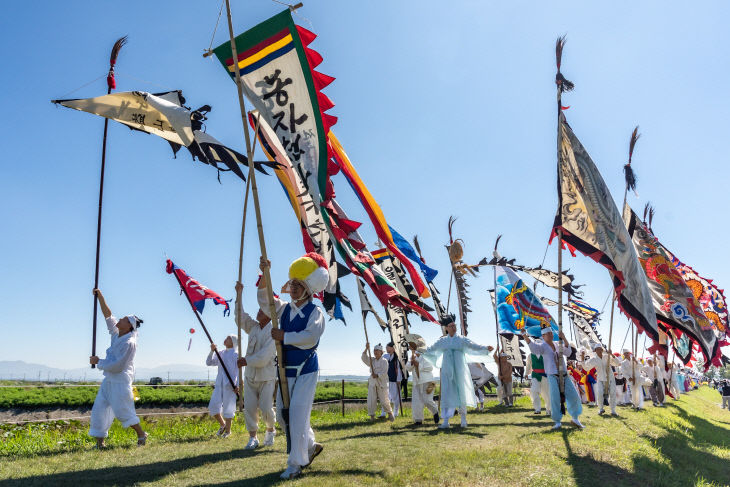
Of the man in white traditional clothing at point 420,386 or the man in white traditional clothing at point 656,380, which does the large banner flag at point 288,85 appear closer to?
the man in white traditional clothing at point 420,386

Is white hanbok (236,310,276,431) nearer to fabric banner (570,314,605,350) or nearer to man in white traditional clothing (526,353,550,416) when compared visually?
man in white traditional clothing (526,353,550,416)

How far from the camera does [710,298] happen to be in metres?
16.1

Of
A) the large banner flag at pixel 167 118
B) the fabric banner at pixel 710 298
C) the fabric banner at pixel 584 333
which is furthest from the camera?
the fabric banner at pixel 584 333

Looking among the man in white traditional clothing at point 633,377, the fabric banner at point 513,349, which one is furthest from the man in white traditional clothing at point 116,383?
the man in white traditional clothing at point 633,377

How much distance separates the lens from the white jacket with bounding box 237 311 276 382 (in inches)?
278

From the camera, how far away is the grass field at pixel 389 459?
5012 millimetres

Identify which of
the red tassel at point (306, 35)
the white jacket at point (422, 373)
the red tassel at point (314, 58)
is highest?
the red tassel at point (306, 35)

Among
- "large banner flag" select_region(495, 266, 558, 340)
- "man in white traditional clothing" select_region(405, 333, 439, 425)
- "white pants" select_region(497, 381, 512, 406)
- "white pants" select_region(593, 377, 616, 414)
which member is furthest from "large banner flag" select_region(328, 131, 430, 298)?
"white pants" select_region(497, 381, 512, 406)

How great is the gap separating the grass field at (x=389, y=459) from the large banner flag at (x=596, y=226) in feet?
7.12

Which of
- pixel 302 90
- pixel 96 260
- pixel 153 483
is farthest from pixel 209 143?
pixel 153 483

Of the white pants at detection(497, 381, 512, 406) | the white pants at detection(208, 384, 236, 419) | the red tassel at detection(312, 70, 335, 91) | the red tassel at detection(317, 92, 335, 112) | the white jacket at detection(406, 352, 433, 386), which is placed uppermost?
the red tassel at detection(312, 70, 335, 91)

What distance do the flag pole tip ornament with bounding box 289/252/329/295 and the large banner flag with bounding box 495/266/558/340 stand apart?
9277 millimetres

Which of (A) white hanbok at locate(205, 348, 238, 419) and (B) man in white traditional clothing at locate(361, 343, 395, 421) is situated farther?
(B) man in white traditional clothing at locate(361, 343, 395, 421)

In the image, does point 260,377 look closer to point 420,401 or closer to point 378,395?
point 420,401
